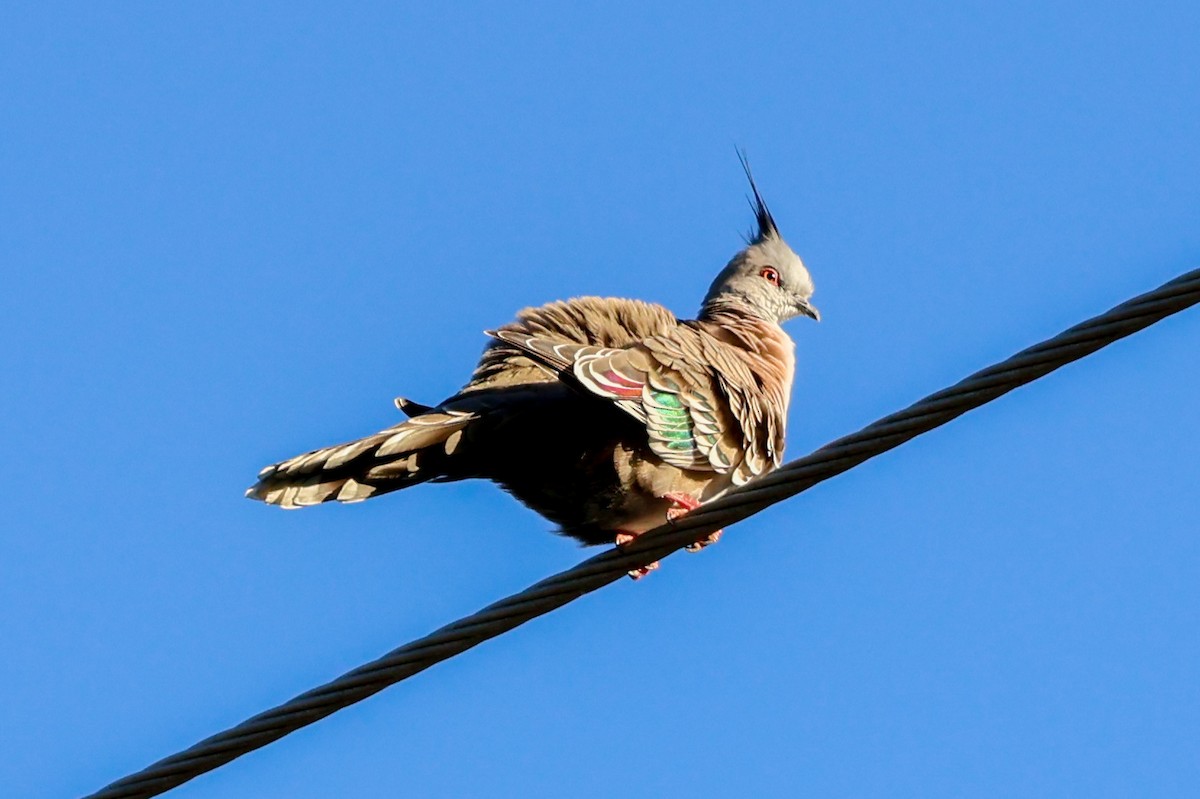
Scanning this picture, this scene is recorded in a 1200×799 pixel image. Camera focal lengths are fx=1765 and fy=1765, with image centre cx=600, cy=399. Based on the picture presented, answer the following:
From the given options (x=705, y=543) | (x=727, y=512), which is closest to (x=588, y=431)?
(x=705, y=543)

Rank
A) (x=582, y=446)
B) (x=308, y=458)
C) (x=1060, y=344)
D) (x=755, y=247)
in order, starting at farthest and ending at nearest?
1. (x=755, y=247)
2. (x=582, y=446)
3. (x=308, y=458)
4. (x=1060, y=344)

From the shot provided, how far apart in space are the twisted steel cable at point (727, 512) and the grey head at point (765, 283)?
3.63 m

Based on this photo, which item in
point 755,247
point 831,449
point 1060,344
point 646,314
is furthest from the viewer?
point 755,247

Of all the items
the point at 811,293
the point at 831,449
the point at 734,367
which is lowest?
the point at 831,449

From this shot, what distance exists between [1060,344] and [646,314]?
3.15 meters

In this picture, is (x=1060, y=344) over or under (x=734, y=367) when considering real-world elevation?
under

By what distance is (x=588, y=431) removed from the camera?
679 centimetres

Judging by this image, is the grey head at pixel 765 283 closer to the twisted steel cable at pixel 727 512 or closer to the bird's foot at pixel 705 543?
the bird's foot at pixel 705 543

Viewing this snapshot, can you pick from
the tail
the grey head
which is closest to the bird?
the tail

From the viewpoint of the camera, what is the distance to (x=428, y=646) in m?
4.73

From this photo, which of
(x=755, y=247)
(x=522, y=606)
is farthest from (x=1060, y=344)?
(x=755, y=247)

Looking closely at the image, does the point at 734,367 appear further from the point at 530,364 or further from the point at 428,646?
the point at 428,646

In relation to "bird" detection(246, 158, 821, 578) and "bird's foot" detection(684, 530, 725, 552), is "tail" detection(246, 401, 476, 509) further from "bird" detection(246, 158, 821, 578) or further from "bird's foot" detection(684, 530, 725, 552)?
"bird's foot" detection(684, 530, 725, 552)

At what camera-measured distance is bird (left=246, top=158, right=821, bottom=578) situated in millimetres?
6418
